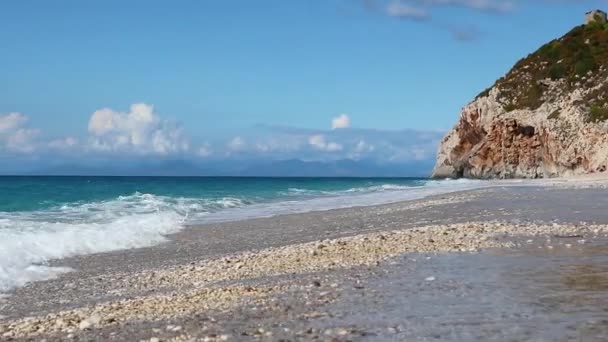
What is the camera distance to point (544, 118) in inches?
2928

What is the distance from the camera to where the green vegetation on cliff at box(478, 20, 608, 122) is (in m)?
73.2

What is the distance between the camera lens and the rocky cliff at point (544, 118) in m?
66.8

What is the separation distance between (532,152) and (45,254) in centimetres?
6946

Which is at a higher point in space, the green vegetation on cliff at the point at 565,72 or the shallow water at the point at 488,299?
the green vegetation on cliff at the point at 565,72

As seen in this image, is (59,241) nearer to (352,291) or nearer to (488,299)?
(352,291)

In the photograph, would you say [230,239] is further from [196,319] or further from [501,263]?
[196,319]

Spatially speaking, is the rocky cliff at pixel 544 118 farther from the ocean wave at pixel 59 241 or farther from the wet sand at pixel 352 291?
the wet sand at pixel 352 291

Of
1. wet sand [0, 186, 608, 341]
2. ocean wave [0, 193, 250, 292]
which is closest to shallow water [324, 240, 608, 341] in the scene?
wet sand [0, 186, 608, 341]

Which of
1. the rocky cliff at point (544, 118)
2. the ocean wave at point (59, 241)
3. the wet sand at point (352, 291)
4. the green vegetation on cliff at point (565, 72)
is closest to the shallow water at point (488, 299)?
the wet sand at point (352, 291)

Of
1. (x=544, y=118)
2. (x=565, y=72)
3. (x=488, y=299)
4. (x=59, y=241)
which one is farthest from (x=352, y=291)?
(x=565, y=72)

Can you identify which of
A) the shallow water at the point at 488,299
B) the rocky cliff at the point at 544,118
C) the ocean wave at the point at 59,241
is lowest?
the ocean wave at the point at 59,241

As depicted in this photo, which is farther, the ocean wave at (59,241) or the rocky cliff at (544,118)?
the rocky cliff at (544,118)

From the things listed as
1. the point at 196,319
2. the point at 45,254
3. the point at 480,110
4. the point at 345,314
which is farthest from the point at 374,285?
the point at 480,110

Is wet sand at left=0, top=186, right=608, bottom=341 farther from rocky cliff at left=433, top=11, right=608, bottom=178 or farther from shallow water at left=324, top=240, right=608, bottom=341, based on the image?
rocky cliff at left=433, top=11, right=608, bottom=178
